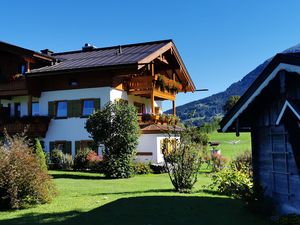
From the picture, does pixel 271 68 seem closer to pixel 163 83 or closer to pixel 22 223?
pixel 22 223

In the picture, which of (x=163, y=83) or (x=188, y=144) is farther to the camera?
(x=163, y=83)

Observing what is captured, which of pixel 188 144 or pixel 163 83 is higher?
pixel 163 83

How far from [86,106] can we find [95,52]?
6770 millimetres

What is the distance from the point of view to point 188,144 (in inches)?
569

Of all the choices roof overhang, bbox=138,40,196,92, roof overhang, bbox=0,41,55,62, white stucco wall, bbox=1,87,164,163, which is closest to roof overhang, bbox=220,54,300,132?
roof overhang, bbox=138,40,196,92

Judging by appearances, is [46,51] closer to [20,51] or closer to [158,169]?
[20,51]

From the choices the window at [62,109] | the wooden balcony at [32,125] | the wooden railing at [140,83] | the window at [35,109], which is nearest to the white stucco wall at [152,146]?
the wooden railing at [140,83]

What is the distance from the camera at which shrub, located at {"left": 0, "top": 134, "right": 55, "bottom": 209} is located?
1050 cm

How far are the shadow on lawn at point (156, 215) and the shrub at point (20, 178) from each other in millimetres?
1175

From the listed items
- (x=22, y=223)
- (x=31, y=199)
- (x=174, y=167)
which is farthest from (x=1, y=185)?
(x=174, y=167)

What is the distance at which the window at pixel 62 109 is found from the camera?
27.5m

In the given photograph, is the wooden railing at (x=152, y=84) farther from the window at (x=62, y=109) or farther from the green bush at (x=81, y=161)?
the green bush at (x=81, y=161)

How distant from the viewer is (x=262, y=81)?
28.1ft

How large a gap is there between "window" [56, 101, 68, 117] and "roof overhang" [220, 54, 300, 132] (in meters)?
19.2
